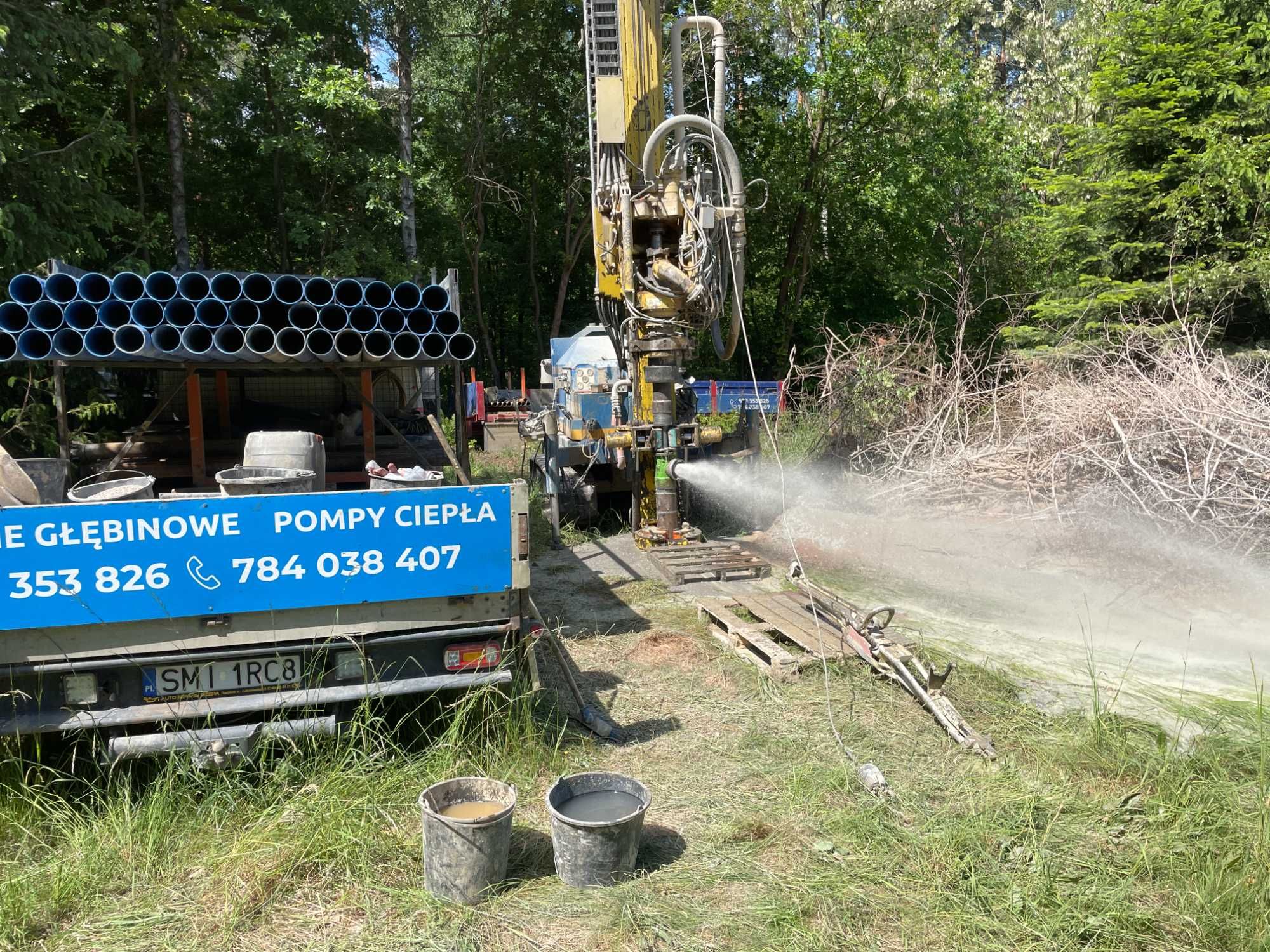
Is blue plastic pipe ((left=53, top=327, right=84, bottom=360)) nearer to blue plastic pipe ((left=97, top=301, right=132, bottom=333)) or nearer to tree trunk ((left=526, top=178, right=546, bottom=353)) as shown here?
blue plastic pipe ((left=97, top=301, right=132, bottom=333))

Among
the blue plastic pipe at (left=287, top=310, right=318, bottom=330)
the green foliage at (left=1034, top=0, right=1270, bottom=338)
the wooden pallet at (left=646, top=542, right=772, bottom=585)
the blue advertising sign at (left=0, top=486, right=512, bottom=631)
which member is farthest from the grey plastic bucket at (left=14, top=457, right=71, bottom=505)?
the green foliage at (left=1034, top=0, right=1270, bottom=338)

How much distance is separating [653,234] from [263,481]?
5.86 meters

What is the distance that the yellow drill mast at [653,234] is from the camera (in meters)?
9.07

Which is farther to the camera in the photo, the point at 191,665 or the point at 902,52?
the point at 902,52

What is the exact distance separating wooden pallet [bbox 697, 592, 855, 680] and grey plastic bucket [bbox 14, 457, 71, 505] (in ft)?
14.4

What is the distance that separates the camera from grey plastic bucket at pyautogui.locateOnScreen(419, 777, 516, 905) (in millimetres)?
3330

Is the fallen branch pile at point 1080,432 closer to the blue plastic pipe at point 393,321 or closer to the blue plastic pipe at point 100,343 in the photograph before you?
the blue plastic pipe at point 393,321

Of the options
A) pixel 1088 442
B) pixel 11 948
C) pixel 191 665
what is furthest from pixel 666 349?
pixel 11 948

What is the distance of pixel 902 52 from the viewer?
20.8 m

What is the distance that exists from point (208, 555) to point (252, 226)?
796 inches

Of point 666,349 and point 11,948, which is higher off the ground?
point 666,349

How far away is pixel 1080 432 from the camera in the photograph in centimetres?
849

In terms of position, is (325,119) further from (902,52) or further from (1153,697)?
(1153,697)

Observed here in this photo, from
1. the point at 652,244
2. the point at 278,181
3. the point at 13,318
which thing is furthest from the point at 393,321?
the point at 278,181
